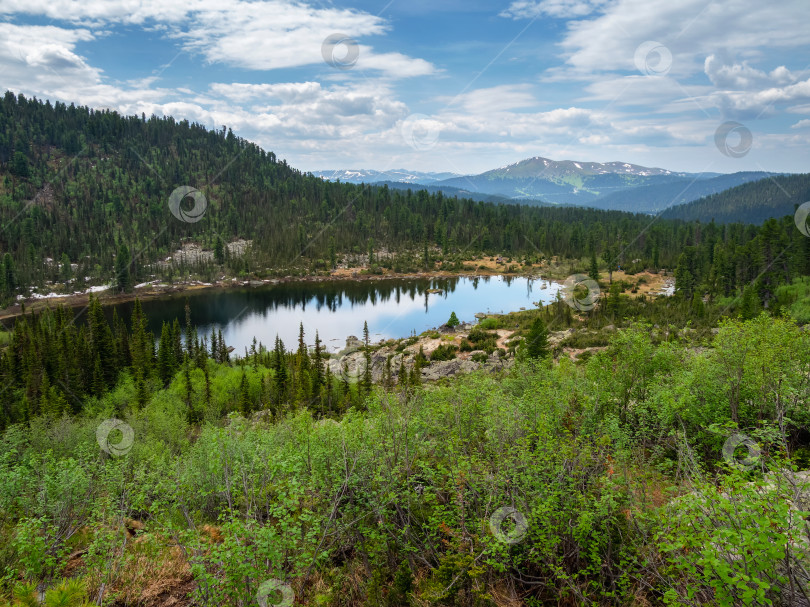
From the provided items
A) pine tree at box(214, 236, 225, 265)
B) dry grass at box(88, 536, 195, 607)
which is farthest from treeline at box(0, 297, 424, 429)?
pine tree at box(214, 236, 225, 265)

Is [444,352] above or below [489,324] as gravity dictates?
below

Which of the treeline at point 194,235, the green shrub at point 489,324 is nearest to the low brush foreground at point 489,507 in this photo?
the green shrub at point 489,324

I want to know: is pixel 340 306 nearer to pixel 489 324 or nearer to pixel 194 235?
pixel 489 324

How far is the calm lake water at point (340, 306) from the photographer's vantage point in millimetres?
91125

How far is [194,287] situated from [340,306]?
178ft

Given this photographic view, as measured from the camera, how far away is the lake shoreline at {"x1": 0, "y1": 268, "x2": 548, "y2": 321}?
4550 inches

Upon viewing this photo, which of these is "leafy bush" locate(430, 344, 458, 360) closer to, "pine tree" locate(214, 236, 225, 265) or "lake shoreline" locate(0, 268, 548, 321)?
"lake shoreline" locate(0, 268, 548, 321)

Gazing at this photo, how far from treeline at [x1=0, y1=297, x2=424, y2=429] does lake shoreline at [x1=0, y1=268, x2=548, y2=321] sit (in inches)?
2092

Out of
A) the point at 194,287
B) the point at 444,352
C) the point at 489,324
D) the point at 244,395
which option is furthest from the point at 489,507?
the point at 194,287

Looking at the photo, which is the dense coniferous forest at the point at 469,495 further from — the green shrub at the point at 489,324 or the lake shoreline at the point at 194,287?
Answer: the lake shoreline at the point at 194,287

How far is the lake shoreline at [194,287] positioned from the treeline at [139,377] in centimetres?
5313

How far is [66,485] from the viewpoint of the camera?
11320 millimetres

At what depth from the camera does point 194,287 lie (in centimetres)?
14000

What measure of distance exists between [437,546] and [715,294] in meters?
95.5
